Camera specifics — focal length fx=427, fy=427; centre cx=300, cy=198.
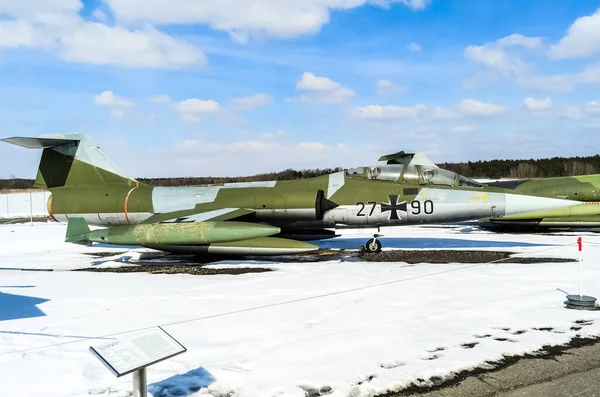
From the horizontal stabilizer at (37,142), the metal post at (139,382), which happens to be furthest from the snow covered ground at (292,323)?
the horizontal stabilizer at (37,142)

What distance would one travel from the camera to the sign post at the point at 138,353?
2896 millimetres

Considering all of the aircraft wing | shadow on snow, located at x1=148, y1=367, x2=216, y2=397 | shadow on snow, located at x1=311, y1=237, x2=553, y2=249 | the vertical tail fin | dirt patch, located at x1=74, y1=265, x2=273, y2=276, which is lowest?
dirt patch, located at x1=74, y1=265, x2=273, y2=276

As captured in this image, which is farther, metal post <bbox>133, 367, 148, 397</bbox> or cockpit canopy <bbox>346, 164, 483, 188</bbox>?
cockpit canopy <bbox>346, 164, 483, 188</bbox>

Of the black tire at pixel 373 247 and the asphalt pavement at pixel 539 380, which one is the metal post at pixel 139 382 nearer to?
the asphalt pavement at pixel 539 380

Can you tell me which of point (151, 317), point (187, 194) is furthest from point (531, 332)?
point (187, 194)

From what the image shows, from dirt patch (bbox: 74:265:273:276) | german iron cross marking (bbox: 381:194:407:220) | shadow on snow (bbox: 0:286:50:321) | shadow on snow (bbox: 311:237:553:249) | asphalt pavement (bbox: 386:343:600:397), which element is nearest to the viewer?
asphalt pavement (bbox: 386:343:600:397)

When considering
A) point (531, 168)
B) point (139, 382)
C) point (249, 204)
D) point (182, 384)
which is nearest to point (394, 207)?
point (249, 204)

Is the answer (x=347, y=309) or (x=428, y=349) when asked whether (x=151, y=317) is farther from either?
(x=428, y=349)

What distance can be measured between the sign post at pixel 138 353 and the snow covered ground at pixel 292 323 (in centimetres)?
98

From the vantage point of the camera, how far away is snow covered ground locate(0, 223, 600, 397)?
4.24 metres

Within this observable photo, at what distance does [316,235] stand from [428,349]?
27.7 feet

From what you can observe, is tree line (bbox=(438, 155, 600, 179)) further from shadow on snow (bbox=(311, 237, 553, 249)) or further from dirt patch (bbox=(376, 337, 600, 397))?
dirt patch (bbox=(376, 337, 600, 397))

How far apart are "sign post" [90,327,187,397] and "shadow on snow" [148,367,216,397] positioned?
905 mm

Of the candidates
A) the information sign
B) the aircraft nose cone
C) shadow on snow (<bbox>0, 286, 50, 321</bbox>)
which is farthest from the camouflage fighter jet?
the information sign
